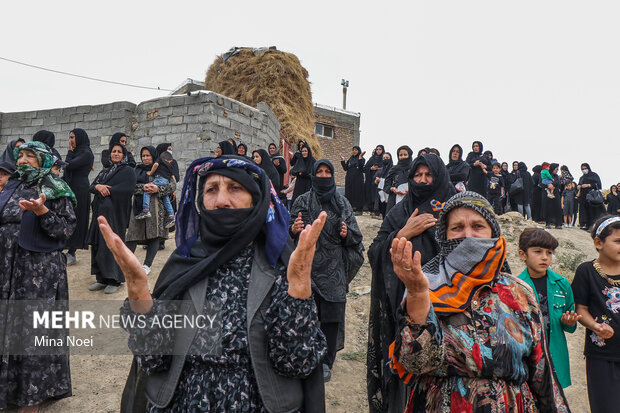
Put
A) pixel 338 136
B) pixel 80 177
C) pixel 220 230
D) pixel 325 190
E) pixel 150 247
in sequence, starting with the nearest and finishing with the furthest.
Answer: pixel 220 230
pixel 325 190
pixel 150 247
pixel 80 177
pixel 338 136

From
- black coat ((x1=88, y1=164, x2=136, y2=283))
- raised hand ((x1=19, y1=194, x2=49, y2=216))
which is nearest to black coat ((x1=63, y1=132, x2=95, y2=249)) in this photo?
black coat ((x1=88, y1=164, x2=136, y2=283))

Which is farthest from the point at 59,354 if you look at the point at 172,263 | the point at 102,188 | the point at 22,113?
the point at 22,113

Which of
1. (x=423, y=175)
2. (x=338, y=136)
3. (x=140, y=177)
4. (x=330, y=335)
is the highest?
(x=338, y=136)

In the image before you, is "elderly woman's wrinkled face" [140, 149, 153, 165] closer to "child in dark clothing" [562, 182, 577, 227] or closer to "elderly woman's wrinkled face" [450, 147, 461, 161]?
"elderly woman's wrinkled face" [450, 147, 461, 161]

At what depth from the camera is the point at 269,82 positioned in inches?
533

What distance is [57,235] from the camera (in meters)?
3.08

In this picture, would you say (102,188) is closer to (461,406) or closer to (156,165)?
(156,165)

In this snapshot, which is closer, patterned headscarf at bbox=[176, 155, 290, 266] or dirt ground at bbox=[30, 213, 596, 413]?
patterned headscarf at bbox=[176, 155, 290, 266]

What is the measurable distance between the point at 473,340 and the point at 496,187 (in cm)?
1054

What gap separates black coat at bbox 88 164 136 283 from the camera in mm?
5242

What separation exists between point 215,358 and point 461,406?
91 centimetres

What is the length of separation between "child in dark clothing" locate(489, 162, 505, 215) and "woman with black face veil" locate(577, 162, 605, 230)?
2.80m

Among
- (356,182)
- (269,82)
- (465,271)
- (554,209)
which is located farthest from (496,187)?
(465,271)

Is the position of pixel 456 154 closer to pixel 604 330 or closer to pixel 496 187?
pixel 496 187
